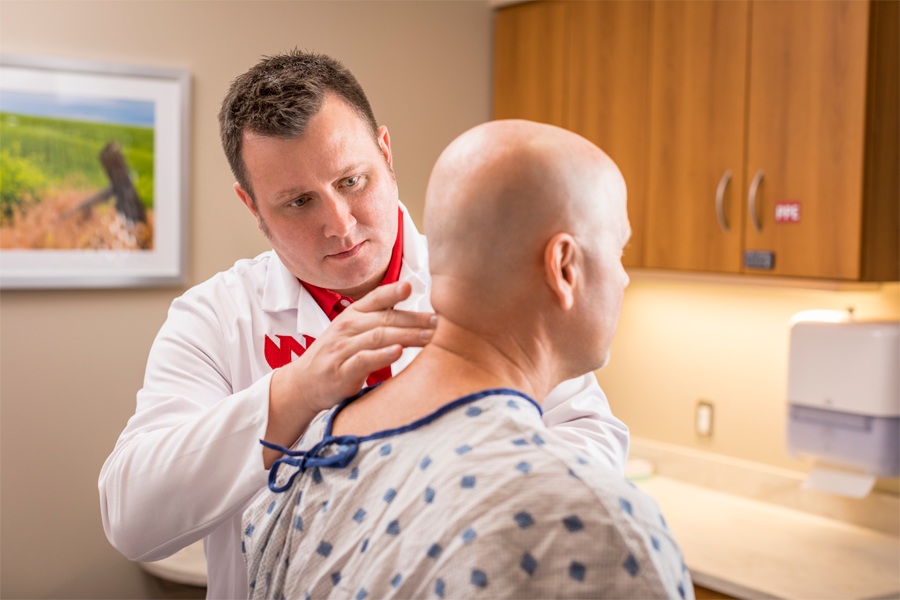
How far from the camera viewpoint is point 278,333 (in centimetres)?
135

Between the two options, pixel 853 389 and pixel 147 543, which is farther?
pixel 853 389

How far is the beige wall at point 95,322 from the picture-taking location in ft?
8.23

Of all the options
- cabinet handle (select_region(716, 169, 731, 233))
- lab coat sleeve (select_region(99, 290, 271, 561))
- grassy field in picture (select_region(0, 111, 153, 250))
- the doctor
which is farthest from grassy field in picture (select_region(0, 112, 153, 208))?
cabinet handle (select_region(716, 169, 731, 233))

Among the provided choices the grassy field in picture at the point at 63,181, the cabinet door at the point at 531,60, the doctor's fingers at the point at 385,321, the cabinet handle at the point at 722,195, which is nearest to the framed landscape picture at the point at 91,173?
the grassy field in picture at the point at 63,181

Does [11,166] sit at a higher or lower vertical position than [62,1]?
lower

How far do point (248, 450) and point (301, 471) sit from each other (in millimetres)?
178

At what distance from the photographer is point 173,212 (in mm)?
2709

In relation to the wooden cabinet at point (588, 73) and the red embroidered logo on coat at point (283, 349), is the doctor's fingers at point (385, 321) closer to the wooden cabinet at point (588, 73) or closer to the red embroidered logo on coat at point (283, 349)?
the red embroidered logo on coat at point (283, 349)

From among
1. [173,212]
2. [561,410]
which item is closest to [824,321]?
[561,410]

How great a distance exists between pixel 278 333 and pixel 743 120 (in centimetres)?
169

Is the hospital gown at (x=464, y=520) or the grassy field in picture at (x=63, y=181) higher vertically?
the grassy field in picture at (x=63, y=181)

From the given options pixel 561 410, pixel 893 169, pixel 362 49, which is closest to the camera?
pixel 561 410

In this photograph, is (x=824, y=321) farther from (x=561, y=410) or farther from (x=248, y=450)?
(x=248, y=450)

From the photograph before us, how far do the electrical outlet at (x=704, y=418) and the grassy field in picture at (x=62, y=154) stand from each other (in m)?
2.10
